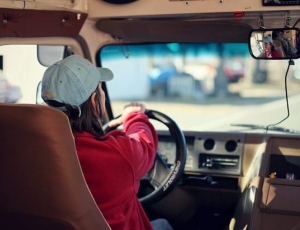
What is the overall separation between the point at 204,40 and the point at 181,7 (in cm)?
55

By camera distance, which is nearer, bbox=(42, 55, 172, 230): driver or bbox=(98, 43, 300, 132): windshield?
bbox=(42, 55, 172, 230): driver

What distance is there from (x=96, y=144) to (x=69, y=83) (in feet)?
0.88

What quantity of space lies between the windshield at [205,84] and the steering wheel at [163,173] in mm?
725

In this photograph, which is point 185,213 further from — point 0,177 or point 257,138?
point 0,177

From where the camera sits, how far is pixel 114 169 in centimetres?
214

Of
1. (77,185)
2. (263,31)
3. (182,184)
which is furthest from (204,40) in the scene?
(77,185)

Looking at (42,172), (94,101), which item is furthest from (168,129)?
(42,172)

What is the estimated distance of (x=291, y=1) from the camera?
272 centimetres

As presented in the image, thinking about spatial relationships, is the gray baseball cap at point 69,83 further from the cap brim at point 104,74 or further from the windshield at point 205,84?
the windshield at point 205,84

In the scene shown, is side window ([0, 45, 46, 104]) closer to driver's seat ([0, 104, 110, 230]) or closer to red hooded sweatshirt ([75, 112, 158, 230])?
red hooded sweatshirt ([75, 112, 158, 230])

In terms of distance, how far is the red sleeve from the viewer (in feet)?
7.36

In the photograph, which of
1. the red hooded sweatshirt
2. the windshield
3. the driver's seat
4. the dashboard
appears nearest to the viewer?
the driver's seat

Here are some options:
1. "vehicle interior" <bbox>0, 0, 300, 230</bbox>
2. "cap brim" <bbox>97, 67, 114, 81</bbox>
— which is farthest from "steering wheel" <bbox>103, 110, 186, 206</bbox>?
"cap brim" <bbox>97, 67, 114, 81</bbox>

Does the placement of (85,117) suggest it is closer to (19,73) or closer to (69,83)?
(69,83)
